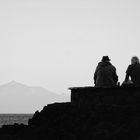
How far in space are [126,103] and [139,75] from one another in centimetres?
141

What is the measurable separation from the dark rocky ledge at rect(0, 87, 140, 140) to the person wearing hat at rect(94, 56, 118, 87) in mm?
579

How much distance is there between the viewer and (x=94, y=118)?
638 inches

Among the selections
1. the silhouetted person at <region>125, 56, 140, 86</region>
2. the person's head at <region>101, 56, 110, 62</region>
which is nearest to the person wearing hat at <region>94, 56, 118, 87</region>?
the person's head at <region>101, 56, 110, 62</region>

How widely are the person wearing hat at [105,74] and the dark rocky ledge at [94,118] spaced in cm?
58

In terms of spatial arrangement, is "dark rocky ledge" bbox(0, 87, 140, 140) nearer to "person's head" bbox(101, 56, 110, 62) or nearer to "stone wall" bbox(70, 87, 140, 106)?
"stone wall" bbox(70, 87, 140, 106)

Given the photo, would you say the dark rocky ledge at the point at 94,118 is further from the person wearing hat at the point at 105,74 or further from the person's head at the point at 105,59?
the person's head at the point at 105,59

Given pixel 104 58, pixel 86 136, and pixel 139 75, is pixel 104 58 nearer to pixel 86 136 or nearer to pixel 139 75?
pixel 139 75

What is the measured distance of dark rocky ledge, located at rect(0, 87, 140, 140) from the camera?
1531cm

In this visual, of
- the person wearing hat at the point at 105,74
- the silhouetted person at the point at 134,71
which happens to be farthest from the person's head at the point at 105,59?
the silhouetted person at the point at 134,71

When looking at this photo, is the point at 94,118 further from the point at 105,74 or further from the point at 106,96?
the point at 105,74

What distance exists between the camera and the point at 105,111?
1625 cm

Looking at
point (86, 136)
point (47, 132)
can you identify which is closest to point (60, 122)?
point (47, 132)

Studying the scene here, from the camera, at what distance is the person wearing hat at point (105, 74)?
684 inches

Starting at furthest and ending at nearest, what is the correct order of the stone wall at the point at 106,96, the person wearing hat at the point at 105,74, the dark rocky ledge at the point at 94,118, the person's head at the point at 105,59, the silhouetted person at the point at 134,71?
the person's head at the point at 105,59 < the person wearing hat at the point at 105,74 < the silhouetted person at the point at 134,71 < the stone wall at the point at 106,96 < the dark rocky ledge at the point at 94,118
